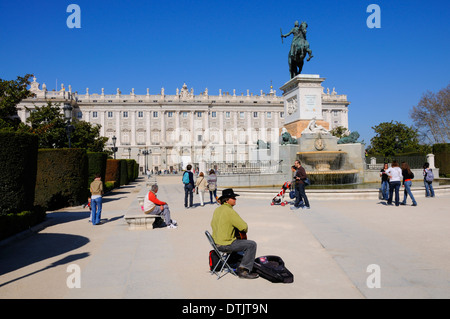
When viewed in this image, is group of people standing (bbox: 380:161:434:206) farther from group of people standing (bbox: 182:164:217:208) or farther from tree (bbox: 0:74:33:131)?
tree (bbox: 0:74:33:131)

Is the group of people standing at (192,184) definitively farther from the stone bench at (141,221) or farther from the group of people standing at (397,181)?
the group of people standing at (397,181)

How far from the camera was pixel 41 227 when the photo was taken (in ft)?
31.7

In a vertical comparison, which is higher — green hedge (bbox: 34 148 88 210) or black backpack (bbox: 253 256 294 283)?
green hedge (bbox: 34 148 88 210)

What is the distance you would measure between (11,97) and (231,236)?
62.3 feet

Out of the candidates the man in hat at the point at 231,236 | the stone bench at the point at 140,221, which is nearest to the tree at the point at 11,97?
the stone bench at the point at 140,221

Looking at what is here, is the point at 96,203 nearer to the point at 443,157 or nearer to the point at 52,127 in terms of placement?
the point at 52,127

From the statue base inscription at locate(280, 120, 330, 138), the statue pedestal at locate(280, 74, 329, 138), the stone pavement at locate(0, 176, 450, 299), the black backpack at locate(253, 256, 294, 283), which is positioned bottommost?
the stone pavement at locate(0, 176, 450, 299)

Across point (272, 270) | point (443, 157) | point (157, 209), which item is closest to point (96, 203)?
point (157, 209)

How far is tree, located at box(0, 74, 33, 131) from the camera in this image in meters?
18.6

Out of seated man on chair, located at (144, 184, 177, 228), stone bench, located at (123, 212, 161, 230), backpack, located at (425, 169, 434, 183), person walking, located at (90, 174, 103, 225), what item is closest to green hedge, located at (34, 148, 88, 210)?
person walking, located at (90, 174, 103, 225)

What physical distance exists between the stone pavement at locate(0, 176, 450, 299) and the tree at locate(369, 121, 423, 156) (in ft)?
118

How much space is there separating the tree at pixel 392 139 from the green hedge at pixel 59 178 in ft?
122

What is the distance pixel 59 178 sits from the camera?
14.9 metres

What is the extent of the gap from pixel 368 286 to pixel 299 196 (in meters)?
7.31
